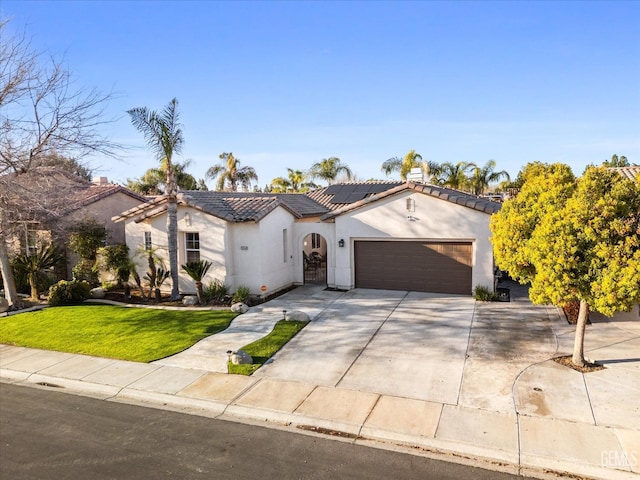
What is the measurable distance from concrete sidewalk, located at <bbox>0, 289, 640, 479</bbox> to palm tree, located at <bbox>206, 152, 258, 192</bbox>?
86.9 feet

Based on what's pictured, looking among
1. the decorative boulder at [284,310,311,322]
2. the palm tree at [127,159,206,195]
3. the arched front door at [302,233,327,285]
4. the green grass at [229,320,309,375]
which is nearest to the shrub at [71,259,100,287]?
the arched front door at [302,233,327,285]

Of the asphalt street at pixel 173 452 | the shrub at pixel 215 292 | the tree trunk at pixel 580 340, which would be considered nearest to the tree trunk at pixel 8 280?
the shrub at pixel 215 292

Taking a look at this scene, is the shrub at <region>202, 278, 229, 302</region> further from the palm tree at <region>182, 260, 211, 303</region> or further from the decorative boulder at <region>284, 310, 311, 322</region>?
the decorative boulder at <region>284, 310, 311, 322</region>

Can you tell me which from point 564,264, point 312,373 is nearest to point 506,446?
point 564,264

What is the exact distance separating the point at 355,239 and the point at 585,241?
34.1 feet

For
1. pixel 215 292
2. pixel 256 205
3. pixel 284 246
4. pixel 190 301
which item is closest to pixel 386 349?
pixel 215 292

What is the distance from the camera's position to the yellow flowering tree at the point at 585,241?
25.7 ft

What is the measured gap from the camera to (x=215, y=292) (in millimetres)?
16391

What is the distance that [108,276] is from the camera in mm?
19469

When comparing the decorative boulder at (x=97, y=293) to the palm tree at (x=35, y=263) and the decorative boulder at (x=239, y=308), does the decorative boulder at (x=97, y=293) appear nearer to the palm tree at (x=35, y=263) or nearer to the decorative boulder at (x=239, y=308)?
the palm tree at (x=35, y=263)

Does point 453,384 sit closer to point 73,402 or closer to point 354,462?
point 354,462

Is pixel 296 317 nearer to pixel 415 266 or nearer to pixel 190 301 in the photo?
pixel 190 301

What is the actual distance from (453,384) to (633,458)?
3.16m

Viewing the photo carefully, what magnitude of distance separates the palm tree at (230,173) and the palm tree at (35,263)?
20.4m
